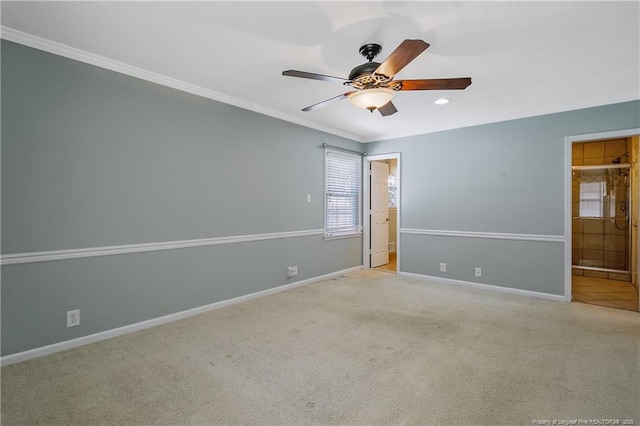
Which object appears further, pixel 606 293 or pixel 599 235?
pixel 599 235

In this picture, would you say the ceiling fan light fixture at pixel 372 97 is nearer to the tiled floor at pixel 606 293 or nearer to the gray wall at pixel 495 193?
the gray wall at pixel 495 193

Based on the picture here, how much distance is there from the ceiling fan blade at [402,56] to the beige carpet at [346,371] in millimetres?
2133

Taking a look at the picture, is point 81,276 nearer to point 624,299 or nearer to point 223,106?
point 223,106

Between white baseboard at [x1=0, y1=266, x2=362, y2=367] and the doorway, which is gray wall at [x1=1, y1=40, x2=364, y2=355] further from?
the doorway

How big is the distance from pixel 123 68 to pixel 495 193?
4.69 metres

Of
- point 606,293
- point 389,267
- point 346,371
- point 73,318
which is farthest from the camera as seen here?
point 389,267

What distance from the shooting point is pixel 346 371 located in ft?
7.50

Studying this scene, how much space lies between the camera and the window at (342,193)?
16.9 feet

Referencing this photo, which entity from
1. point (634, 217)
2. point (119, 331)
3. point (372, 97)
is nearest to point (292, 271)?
point (119, 331)

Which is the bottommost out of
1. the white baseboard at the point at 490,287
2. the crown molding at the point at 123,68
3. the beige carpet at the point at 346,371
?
the beige carpet at the point at 346,371

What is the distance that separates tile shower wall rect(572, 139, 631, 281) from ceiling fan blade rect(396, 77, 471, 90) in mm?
4810

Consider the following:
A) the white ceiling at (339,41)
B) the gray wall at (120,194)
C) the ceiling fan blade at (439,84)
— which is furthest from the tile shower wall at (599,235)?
the gray wall at (120,194)

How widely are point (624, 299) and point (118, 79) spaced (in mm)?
6339

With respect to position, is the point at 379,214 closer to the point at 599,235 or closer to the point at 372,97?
the point at 599,235
